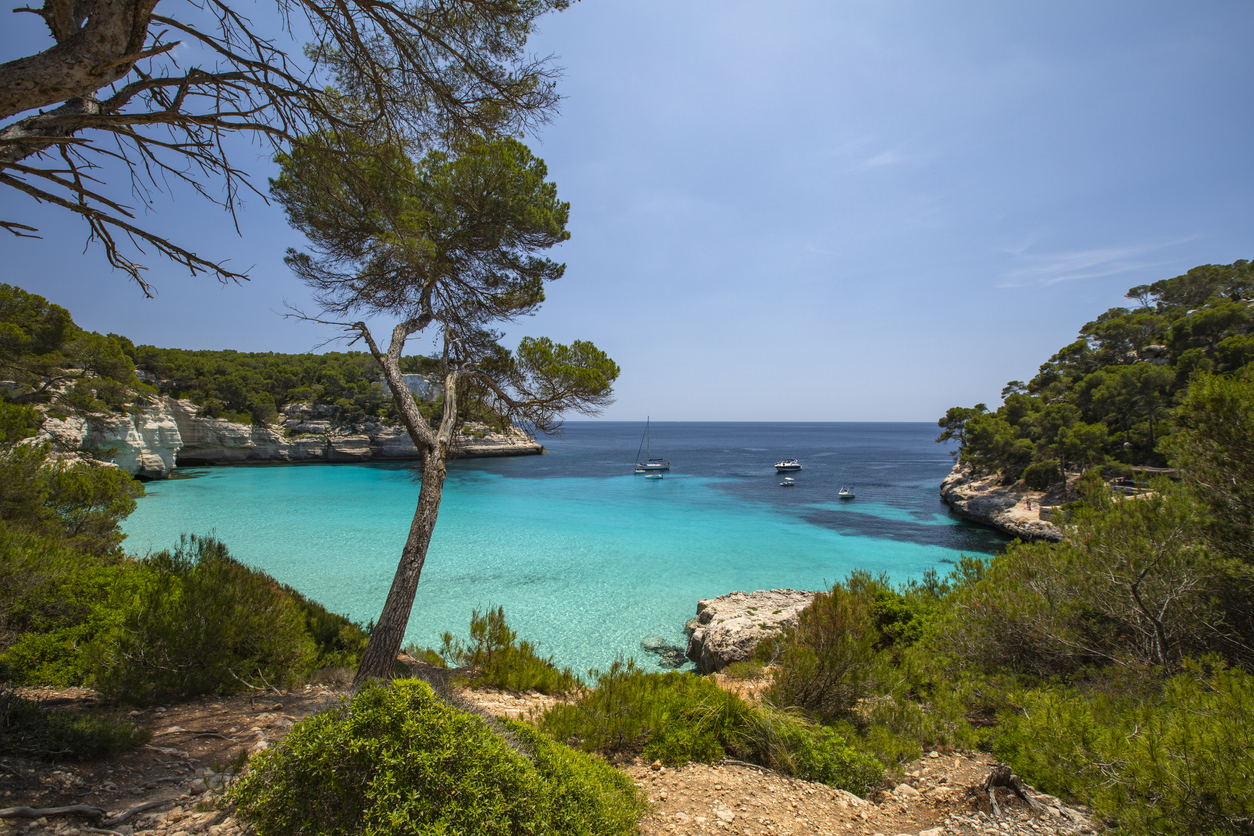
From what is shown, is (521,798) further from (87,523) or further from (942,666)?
(87,523)

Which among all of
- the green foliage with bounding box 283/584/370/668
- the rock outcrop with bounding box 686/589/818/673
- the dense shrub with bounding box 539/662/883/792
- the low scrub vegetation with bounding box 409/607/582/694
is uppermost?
the dense shrub with bounding box 539/662/883/792

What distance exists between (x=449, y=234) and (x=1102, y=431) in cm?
2892

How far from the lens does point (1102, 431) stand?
21.2 metres

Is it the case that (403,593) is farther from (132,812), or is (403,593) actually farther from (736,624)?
(736,624)

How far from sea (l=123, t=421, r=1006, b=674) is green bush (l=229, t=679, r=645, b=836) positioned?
5914 mm

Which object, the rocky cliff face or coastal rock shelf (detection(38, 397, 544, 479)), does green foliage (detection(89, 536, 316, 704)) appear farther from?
the rocky cliff face

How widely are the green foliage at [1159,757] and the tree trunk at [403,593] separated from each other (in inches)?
196

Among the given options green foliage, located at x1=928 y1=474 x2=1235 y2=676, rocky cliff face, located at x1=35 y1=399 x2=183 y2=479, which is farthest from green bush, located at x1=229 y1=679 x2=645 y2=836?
rocky cliff face, located at x1=35 y1=399 x2=183 y2=479

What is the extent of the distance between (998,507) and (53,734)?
30.1m

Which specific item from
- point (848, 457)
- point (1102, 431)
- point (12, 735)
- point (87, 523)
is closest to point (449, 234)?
point (12, 735)

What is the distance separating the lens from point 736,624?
8680 millimetres

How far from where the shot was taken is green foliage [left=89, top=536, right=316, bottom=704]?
141 inches

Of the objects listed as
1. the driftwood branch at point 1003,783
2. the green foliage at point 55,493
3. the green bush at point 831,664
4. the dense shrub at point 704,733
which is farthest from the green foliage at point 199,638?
the driftwood branch at point 1003,783

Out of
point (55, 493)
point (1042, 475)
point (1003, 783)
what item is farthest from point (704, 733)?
point (1042, 475)
